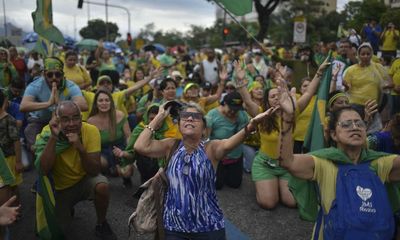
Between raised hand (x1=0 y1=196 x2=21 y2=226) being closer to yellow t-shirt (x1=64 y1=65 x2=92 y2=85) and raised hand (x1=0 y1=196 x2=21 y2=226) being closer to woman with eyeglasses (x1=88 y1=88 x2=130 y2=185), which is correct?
woman with eyeglasses (x1=88 y1=88 x2=130 y2=185)

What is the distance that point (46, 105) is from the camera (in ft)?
16.0

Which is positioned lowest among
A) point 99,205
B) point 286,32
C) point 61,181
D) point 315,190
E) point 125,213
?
point 125,213

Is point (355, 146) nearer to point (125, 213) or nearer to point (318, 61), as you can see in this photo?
point (125, 213)

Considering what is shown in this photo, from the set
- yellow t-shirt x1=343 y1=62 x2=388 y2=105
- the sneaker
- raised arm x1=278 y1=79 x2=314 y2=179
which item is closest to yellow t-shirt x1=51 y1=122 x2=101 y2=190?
the sneaker

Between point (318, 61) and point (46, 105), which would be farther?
point (318, 61)

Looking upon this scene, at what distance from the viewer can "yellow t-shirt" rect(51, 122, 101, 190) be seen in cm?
390

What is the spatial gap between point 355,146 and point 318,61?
620 centimetres

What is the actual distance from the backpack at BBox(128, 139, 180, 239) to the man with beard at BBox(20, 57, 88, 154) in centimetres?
225

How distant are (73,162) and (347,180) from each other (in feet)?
8.37

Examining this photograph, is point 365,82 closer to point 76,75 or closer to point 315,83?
point 315,83

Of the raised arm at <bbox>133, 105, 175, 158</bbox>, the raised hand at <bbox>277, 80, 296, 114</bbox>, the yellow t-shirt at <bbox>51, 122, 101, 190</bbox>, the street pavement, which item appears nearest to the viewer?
the raised hand at <bbox>277, 80, 296, 114</bbox>

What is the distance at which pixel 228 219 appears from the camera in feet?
15.9

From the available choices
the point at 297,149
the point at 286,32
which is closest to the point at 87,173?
the point at 297,149

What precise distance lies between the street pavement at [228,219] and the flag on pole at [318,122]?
103cm
